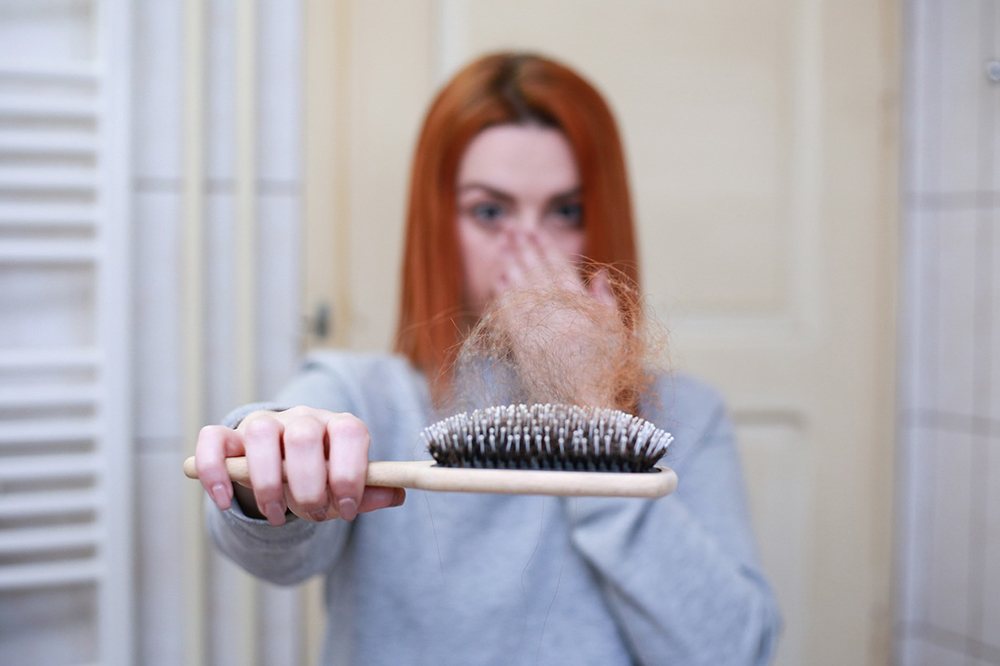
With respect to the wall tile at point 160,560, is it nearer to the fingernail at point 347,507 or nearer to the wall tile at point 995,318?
the fingernail at point 347,507

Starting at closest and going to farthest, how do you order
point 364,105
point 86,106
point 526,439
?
point 526,439 < point 86,106 < point 364,105

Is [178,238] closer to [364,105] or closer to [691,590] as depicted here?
[364,105]

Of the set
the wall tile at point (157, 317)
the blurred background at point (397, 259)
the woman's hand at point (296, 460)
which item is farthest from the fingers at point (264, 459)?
the wall tile at point (157, 317)

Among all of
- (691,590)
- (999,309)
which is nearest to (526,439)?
(691,590)

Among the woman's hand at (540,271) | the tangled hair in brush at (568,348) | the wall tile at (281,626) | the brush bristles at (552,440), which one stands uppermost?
the woman's hand at (540,271)

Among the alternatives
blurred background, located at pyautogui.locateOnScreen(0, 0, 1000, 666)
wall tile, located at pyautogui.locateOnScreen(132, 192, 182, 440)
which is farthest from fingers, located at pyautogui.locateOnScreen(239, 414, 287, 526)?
wall tile, located at pyautogui.locateOnScreen(132, 192, 182, 440)

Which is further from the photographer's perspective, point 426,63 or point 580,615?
point 426,63

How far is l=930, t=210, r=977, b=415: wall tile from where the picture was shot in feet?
3.08

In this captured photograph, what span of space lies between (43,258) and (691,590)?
669 millimetres

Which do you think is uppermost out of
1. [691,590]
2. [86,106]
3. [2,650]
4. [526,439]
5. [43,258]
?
[86,106]

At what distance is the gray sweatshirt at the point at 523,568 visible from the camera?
1.74 ft

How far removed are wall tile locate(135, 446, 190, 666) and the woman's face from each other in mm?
401

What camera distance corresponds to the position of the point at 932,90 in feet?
3.15

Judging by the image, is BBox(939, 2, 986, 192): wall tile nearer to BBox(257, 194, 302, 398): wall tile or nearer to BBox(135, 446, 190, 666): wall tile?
BBox(257, 194, 302, 398): wall tile
